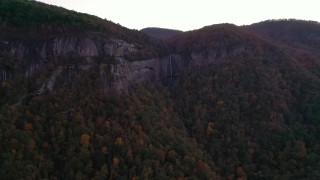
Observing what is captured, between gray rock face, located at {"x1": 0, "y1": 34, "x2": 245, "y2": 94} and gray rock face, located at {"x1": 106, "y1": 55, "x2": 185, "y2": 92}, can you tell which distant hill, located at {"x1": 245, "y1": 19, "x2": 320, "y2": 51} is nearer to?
gray rock face, located at {"x1": 106, "y1": 55, "x2": 185, "y2": 92}

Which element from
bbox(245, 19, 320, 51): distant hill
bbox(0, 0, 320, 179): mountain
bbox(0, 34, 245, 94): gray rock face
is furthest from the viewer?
bbox(245, 19, 320, 51): distant hill

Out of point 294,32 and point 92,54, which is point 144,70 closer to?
point 92,54

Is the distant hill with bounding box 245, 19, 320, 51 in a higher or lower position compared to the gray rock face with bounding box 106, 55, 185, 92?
higher

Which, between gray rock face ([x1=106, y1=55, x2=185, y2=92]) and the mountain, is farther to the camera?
gray rock face ([x1=106, y1=55, x2=185, y2=92])

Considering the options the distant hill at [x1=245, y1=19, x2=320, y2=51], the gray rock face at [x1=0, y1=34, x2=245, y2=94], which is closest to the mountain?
the gray rock face at [x1=0, y1=34, x2=245, y2=94]

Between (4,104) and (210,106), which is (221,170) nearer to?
(210,106)

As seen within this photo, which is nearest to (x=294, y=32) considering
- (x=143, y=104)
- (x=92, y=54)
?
(x=143, y=104)

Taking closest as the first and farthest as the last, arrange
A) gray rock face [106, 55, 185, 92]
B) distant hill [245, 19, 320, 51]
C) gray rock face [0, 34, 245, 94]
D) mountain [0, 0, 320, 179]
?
1. mountain [0, 0, 320, 179]
2. gray rock face [0, 34, 245, 94]
3. gray rock face [106, 55, 185, 92]
4. distant hill [245, 19, 320, 51]

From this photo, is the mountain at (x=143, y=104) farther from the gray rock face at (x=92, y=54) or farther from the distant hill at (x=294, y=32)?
the distant hill at (x=294, y=32)
